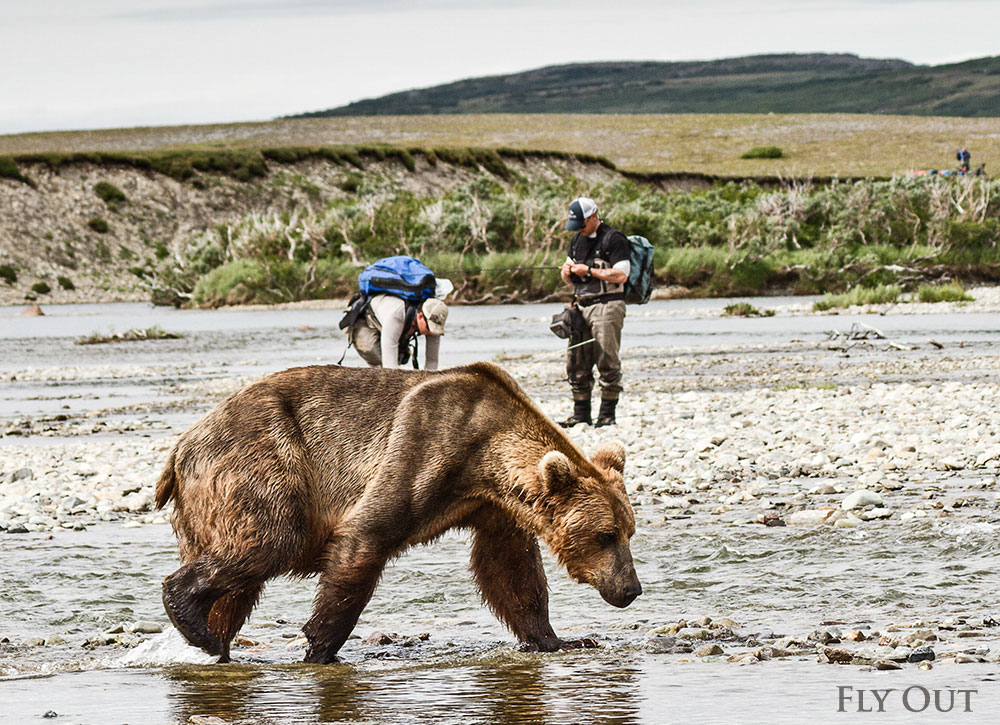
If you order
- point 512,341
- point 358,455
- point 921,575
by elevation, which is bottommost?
point 512,341

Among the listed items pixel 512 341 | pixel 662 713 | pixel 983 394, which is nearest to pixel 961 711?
pixel 662 713

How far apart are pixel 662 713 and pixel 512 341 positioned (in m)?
24.6

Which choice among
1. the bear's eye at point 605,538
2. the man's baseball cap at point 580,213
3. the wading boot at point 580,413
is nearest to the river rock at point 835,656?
the bear's eye at point 605,538

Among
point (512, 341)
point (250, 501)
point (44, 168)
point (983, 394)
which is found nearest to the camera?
point (250, 501)

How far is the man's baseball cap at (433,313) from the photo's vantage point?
1049cm

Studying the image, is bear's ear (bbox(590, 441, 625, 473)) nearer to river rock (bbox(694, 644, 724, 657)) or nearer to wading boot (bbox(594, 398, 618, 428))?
river rock (bbox(694, 644, 724, 657))

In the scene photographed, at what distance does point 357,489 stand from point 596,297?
771cm

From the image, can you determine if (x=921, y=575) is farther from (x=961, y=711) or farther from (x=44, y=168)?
(x=44, y=168)

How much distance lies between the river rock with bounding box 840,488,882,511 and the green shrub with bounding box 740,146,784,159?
102692mm

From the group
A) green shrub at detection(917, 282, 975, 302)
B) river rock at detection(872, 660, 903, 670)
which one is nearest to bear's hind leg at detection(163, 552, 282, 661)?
river rock at detection(872, 660, 903, 670)

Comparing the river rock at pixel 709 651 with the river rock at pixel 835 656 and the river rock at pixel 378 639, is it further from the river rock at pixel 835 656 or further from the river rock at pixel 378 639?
the river rock at pixel 378 639

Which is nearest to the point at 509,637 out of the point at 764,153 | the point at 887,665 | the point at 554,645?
the point at 554,645

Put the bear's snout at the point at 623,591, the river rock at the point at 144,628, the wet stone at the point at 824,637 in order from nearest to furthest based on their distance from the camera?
1. the bear's snout at the point at 623,591
2. the wet stone at the point at 824,637
3. the river rock at the point at 144,628

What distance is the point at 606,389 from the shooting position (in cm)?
1402
